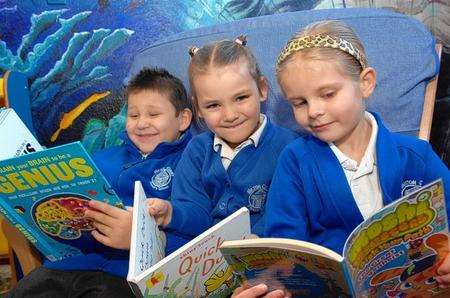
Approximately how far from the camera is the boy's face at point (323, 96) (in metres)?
1.10

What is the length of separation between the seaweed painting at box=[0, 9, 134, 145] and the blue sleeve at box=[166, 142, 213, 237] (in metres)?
0.84

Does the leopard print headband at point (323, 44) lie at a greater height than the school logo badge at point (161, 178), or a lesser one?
greater

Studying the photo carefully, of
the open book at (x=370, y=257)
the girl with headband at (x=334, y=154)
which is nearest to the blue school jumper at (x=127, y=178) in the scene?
the girl with headband at (x=334, y=154)

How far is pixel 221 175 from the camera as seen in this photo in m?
1.38

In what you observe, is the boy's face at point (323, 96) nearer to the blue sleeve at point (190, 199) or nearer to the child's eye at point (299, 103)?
the child's eye at point (299, 103)

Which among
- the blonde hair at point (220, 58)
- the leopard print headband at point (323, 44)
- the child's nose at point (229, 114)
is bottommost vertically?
the child's nose at point (229, 114)

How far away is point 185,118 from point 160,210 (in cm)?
43

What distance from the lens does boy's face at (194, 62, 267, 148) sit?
133 centimetres

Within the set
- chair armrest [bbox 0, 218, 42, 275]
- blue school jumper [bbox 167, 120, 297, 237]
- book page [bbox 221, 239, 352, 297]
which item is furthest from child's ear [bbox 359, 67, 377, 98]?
chair armrest [bbox 0, 218, 42, 275]

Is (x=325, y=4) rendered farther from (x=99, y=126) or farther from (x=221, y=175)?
(x=99, y=126)

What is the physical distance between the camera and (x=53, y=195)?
1231 mm

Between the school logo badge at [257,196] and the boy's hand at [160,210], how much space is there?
0.20m

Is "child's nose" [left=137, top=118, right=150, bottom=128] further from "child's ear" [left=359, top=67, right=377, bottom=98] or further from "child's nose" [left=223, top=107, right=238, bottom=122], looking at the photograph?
"child's ear" [left=359, top=67, right=377, bottom=98]

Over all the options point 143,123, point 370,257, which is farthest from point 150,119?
point 370,257
